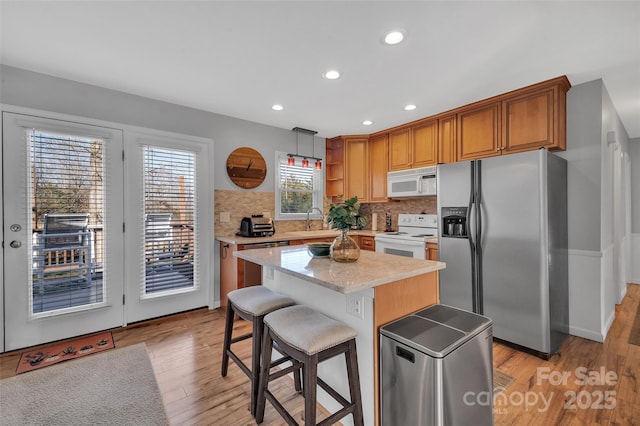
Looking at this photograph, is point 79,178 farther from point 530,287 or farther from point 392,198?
point 530,287

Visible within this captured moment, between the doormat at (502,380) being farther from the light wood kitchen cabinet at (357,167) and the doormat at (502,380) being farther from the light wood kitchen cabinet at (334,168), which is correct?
the light wood kitchen cabinet at (334,168)

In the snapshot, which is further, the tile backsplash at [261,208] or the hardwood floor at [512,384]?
the tile backsplash at [261,208]

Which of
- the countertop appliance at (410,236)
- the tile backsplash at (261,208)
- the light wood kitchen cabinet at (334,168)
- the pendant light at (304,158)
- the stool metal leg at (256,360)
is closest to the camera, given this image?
the stool metal leg at (256,360)

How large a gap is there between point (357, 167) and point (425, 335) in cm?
345

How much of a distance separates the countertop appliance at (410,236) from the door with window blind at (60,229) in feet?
10.0

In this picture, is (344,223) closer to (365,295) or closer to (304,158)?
(365,295)

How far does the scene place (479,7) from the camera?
5.41ft

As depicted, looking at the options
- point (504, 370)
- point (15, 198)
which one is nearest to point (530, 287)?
point (504, 370)

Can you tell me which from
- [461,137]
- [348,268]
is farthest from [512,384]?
[461,137]

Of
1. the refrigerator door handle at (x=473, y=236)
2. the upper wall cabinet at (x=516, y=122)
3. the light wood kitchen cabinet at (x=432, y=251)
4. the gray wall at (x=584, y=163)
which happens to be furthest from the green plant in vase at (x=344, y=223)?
the gray wall at (x=584, y=163)

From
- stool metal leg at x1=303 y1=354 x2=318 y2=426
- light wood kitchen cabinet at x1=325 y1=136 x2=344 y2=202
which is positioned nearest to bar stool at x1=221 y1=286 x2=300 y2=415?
stool metal leg at x1=303 y1=354 x2=318 y2=426

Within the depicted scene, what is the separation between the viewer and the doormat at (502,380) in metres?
1.96

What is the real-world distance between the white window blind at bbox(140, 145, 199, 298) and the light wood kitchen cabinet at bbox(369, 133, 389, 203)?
2582 mm

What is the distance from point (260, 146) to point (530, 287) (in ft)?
11.2
